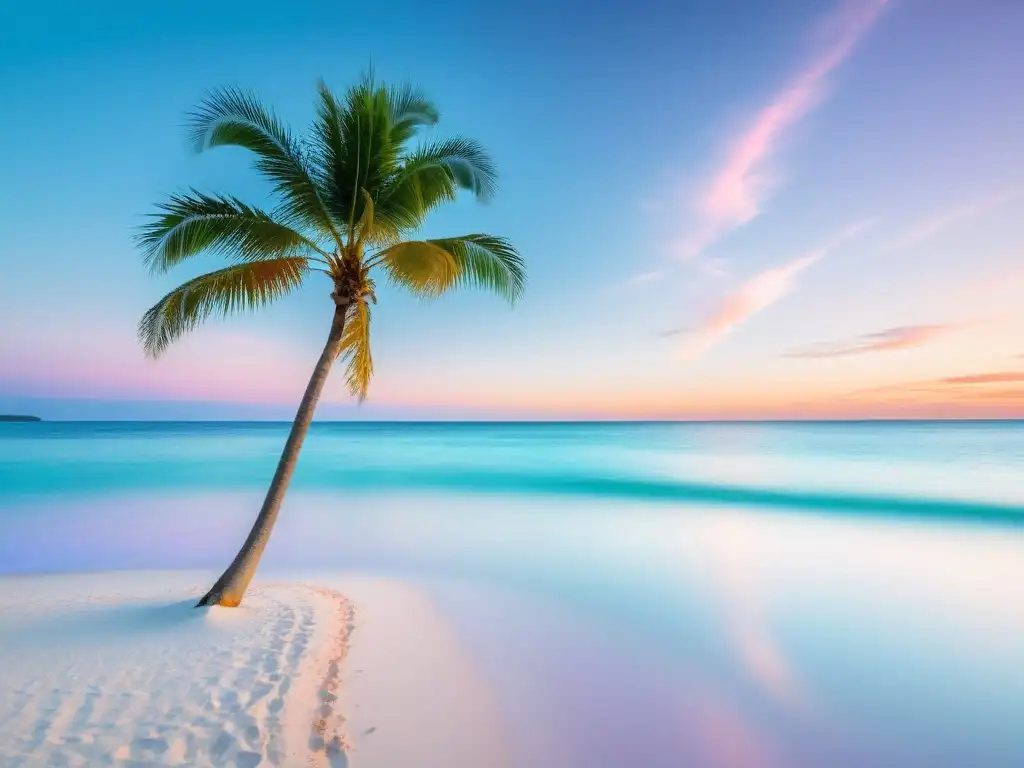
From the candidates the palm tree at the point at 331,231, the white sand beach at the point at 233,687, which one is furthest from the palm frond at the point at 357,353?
the white sand beach at the point at 233,687

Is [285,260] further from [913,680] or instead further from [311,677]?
[913,680]

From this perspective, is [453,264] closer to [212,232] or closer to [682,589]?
[212,232]

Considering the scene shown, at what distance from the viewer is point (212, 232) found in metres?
5.66

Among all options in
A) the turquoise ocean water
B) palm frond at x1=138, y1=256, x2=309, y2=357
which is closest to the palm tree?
palm frond at x1=138, y1=256, x2=309, y2=357

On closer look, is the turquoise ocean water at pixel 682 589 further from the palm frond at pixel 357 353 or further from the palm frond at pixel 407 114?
the palm frond at pixel 407 114

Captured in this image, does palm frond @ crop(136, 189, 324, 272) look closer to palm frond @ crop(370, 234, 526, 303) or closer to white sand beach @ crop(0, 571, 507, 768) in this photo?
palm frond @ crop(370, 234, 526, 303)

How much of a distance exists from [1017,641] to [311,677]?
24.8 ft

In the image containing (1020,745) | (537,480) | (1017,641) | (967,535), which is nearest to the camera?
(1020,745)

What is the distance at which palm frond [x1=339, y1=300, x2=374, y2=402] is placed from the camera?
620cm

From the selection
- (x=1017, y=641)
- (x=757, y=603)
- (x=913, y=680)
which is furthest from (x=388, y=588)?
(x=1017, y=641)

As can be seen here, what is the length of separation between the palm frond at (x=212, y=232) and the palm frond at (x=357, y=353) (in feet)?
3.17

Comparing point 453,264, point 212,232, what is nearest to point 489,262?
point 453,264

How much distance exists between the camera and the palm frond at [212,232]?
550 centimetres

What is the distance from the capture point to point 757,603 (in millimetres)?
7137
